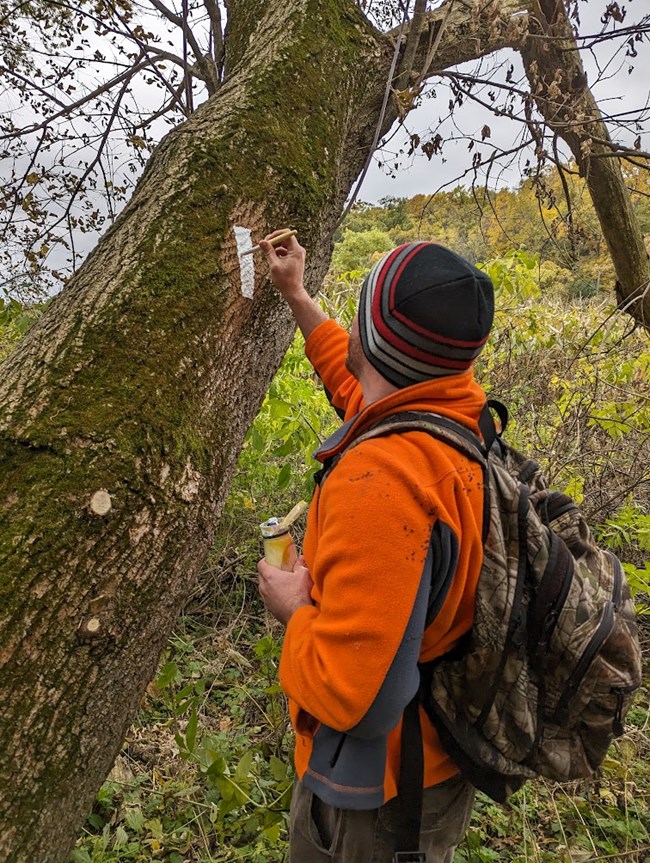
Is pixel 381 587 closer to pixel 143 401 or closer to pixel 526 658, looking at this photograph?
pixel 526 658

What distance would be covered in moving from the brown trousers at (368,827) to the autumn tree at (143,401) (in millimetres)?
504

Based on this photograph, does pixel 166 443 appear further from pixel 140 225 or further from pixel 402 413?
pixel 140 225

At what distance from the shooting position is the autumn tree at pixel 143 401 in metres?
1.10

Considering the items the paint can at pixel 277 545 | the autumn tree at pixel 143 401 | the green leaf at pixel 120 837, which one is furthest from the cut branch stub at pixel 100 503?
the green leaf at pixel 120 837

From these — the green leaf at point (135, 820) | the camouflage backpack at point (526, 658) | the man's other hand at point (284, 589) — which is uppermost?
the man's other hand at point (284, 589)

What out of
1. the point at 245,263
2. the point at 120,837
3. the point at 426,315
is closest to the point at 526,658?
the point at 426,315

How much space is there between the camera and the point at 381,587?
96 centimetres

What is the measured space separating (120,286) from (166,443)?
458 mm

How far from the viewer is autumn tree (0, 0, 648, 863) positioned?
1101mm

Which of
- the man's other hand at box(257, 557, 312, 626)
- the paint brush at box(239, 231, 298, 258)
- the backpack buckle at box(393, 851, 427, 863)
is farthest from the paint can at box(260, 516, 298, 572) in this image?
the paint brush at box(239, 231, 298, 258)

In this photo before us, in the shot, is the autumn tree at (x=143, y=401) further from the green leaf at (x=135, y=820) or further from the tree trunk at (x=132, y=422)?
the green leaf at (x=135, y=820)

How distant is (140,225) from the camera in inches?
63.7

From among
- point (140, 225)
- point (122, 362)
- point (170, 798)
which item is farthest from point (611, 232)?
point (170, 798)

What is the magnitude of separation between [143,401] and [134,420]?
0.19ft
